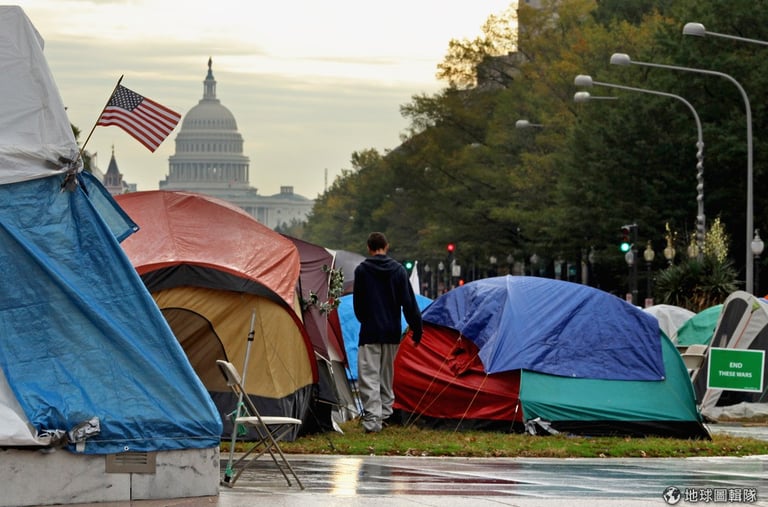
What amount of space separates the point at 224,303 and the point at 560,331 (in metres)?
3.73

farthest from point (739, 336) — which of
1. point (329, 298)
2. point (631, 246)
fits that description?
point (631, 246)

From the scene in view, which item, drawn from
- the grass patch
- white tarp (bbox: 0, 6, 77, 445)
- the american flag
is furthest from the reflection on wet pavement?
the american flag

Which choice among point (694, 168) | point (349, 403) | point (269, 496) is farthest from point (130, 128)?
point (694, 168)

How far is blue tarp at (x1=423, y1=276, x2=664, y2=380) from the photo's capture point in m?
18.1

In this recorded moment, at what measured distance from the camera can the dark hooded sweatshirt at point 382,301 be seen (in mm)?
17875

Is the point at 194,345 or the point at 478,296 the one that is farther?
the point at 478,296

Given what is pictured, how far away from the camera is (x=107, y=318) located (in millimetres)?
11250

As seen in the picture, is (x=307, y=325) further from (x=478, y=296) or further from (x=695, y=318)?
(x=695, y=318)

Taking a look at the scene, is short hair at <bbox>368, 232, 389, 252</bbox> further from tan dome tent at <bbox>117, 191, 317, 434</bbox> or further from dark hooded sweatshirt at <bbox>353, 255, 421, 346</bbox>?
tan dome tent at <bbox>117, 191, 317, 434</bbox>

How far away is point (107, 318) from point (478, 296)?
330 inches

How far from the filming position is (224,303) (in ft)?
55.6

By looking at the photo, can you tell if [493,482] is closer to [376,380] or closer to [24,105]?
[24,105]

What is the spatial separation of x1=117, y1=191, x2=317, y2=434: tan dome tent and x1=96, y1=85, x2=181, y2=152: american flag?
93.3 inches

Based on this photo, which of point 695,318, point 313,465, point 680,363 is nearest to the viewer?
point 313,465
